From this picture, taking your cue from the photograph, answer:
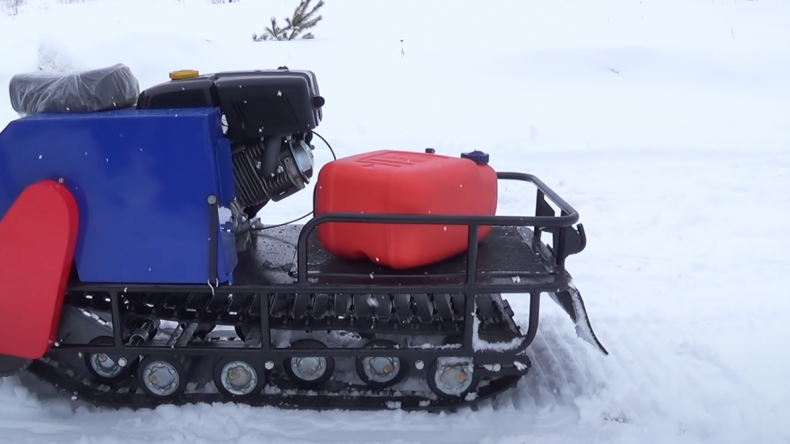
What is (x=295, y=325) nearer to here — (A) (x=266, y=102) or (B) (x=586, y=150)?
(A) (x=266, y=102)

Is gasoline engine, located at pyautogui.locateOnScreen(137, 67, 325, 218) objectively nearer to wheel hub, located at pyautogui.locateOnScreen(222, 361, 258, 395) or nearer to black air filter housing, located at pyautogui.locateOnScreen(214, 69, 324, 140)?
black air filter housing, located at pyautogui.locateOnScreen(214, 69, 324, 140)

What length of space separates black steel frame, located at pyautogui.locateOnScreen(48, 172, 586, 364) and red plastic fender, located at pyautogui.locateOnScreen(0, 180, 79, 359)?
0.11 metres

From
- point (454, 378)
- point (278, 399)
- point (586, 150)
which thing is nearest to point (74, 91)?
point (278, 399)

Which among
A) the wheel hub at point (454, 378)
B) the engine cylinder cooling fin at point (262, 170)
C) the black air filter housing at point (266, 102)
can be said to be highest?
the black air filter housing at point (266, 102)

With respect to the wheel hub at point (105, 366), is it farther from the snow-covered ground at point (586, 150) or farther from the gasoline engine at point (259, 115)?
the gasoline engine at point (259, 115)

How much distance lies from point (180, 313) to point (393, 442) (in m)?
1.14

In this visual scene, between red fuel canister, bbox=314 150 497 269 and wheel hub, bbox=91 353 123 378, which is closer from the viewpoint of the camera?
red fuel canister, bbox=314 150 497 269

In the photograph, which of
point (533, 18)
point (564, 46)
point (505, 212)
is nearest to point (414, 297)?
point (505, 212)

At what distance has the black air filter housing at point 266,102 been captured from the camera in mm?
2928

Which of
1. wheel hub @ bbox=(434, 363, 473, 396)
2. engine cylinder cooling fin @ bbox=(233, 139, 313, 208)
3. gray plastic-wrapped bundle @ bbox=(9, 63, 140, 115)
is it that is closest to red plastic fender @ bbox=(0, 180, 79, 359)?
gray plastic-wrapped bundle @ bbox=(9, 63, 140, 115)

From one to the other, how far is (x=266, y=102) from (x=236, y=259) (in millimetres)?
724

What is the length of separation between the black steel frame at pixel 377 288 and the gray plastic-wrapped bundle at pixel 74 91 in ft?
2.22

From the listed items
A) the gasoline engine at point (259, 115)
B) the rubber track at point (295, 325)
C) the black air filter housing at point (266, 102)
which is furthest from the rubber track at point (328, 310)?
the black air filter housing at point (266, 102)

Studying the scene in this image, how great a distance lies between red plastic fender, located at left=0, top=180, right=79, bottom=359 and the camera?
8.98 ft
